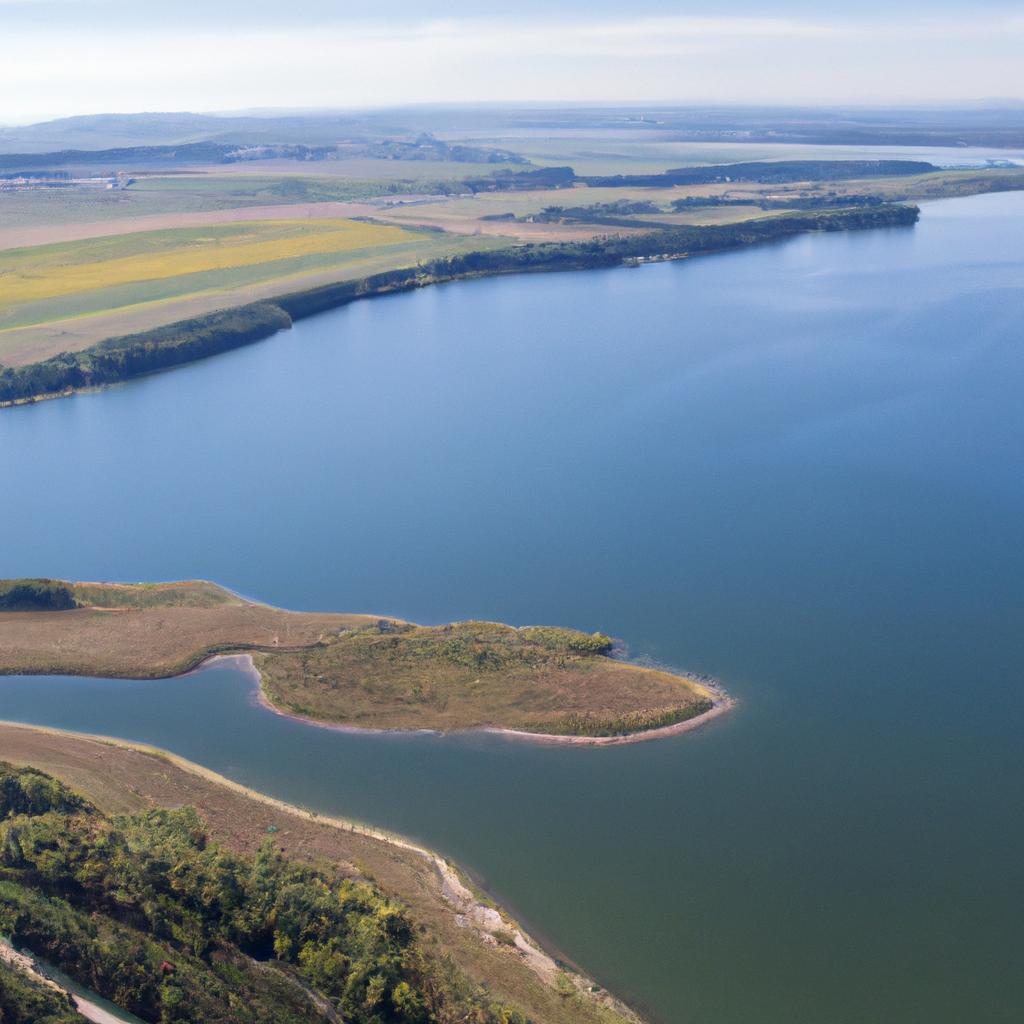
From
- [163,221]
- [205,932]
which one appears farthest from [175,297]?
[205,932]

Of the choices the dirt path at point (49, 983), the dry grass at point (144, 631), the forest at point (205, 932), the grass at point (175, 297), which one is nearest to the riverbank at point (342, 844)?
the forest at point (205, 932)

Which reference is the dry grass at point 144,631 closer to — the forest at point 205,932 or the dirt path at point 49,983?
the forest at point 205,932

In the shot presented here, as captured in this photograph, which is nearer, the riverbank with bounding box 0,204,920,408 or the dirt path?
the dirt path

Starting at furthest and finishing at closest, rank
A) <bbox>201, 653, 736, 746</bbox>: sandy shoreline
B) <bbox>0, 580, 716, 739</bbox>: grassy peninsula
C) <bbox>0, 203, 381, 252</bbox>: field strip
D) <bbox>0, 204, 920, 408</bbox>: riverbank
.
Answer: <bbox>0, 203, 381, 252</bbox>: field strip, <bbox>0, 204, 920, 408</bbox>: riverbank, <bbox>0, 580, 716, 739</bbox>: grassy peninsula, <bbox>201, 653, 736, 746</bbox>: sandy shoreline

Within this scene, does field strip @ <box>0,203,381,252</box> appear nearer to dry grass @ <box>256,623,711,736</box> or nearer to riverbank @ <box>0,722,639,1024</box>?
dry grass @ <box>256,623,711,736</box>

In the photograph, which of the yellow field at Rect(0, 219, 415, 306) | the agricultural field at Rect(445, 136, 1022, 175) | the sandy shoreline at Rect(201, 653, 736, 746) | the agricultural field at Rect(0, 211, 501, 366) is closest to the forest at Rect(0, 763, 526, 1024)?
the sandy shoreline at Rect(201, 653, 736, 746)

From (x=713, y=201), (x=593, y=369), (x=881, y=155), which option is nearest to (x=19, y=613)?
(x=593, y=369)
